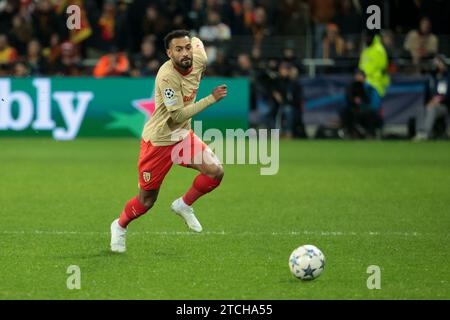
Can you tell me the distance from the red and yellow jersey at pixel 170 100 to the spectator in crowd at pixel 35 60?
13.2m

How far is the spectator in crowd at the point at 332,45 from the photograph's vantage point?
2269cm

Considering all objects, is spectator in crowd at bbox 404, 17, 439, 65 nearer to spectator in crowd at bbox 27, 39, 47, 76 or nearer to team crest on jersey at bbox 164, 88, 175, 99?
spectator in crowd at bbox 27, 39, 47, 76

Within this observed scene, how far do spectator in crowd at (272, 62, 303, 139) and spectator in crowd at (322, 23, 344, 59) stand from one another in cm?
131

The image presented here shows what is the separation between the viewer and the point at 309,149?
65.2 feet

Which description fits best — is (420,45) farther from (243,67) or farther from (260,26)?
(243,67)

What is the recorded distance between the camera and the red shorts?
365 inches

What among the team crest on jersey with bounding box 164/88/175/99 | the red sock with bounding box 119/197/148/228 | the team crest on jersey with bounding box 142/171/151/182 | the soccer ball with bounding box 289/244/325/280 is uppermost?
the team crest on jersey with bounding box 164/88/175/99

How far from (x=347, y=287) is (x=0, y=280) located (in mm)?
2576

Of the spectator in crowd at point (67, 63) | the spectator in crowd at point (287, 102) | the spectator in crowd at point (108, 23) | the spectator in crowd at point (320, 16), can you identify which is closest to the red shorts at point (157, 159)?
the spectator in crowd at point (287, 102)

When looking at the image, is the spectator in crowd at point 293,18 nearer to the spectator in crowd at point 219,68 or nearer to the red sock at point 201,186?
the spectator in crowd at point 219,68

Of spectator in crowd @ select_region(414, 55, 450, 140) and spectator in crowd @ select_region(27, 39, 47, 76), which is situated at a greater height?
spectator in crowd @ select_region(27, 39, 47, 76)
